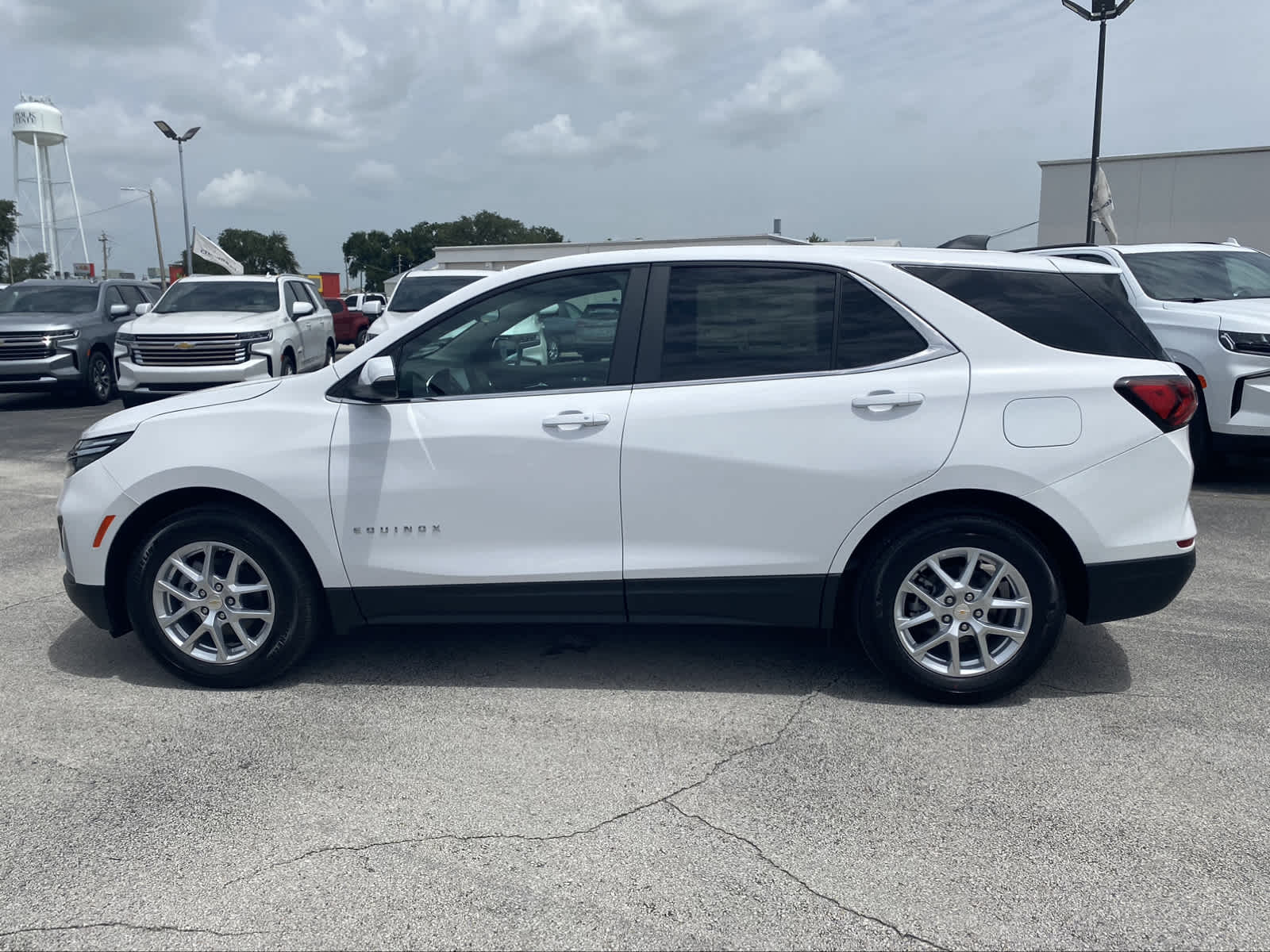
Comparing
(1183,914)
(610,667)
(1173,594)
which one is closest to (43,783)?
(610,667)

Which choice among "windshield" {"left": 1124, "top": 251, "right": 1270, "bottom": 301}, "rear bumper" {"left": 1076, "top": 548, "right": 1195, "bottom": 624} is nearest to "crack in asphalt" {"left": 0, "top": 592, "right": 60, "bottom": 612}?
"rear bumper" {"left": 1076, "top": 548, "right": 1195, "bottom": 624}

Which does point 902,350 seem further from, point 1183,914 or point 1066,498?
point 1183,914

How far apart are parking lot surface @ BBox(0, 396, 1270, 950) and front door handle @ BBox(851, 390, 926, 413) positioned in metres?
0.94

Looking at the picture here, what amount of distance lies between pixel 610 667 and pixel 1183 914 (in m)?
2.42

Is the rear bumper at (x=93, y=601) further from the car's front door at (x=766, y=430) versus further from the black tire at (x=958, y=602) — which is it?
the black tire at (x=958, y=602)

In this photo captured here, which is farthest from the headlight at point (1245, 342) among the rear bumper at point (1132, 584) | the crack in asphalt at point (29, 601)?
the crack in asphalt at point (29, 601)

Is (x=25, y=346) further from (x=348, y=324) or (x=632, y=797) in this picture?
(x=348, y=324)

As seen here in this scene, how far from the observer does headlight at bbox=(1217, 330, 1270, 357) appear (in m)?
7.55

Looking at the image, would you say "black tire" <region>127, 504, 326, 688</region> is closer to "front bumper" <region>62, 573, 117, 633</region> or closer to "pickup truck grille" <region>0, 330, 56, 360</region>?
"front bumper" <region>62, 573, 117, 633</region>

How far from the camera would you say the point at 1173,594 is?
13.2 feet

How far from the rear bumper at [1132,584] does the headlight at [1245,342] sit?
4.47 meters

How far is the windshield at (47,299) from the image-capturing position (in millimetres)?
15484

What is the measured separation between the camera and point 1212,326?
7.72 meters

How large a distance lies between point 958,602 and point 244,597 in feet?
9.35
